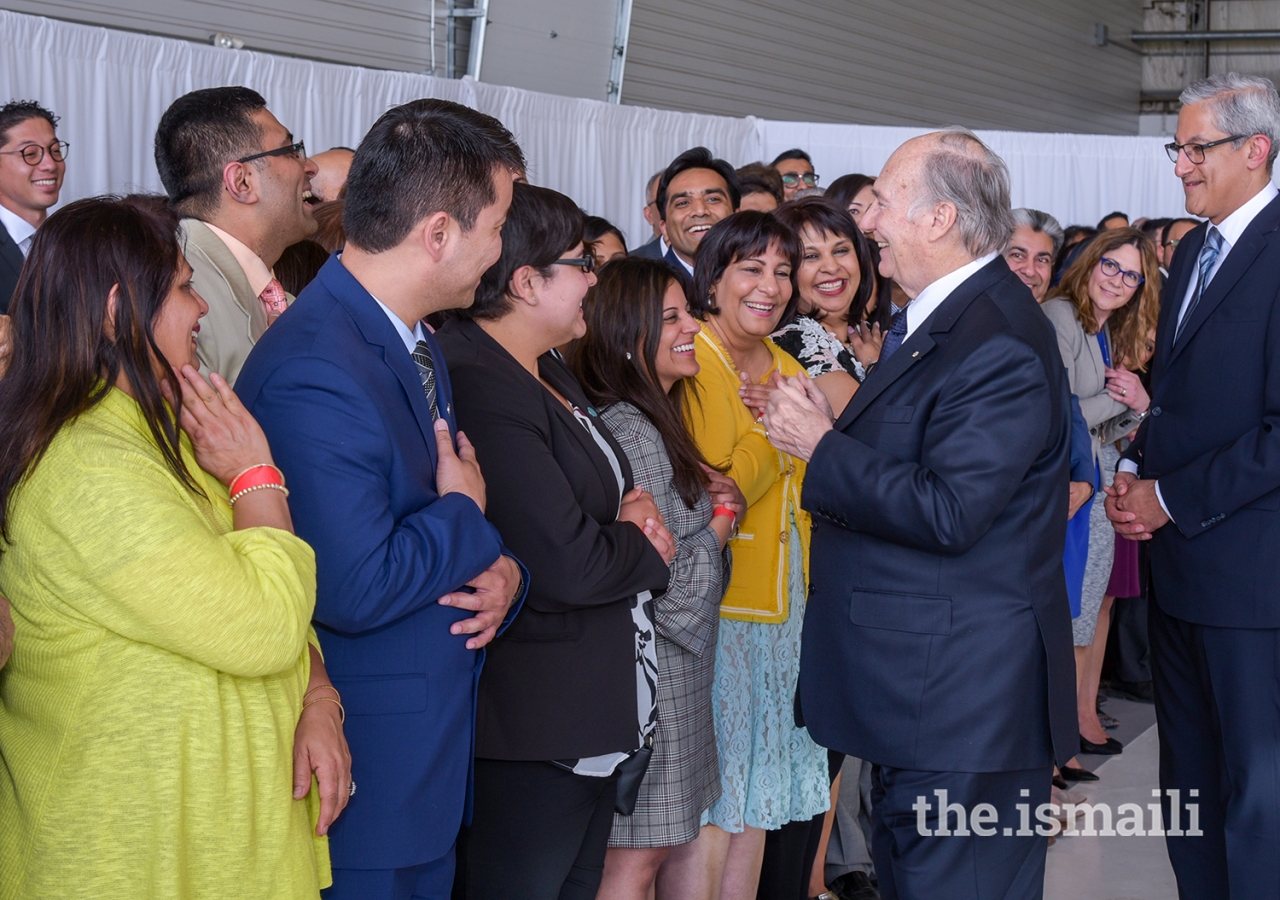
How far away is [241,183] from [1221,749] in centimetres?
256

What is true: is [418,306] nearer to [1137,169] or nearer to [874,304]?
[874,304]

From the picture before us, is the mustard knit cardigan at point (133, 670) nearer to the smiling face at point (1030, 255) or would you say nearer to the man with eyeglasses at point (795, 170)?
the smiling face at point (1030, 255)

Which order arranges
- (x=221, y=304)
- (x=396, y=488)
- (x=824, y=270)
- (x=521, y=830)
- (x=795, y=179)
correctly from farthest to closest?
1. (x=795, y=179)
2. (x=824, y=270)
3. (x=221, y=304)
4. (x=521, y=830)
5. (x=396, y=488)

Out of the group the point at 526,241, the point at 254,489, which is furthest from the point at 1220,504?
the point at 254,489

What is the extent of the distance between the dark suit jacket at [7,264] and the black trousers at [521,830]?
2664mm

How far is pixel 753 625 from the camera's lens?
2.81 meters

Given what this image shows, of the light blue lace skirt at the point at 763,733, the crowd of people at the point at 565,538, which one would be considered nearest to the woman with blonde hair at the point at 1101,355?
the crowd of people at the point at 565,538

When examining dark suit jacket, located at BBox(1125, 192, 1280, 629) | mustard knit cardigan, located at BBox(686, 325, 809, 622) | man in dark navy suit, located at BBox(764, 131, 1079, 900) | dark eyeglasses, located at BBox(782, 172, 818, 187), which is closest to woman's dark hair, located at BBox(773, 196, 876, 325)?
mustard knit cardigan, located at BBox(686, 325, 809, 622)

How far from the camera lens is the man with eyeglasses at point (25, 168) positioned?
4188mm

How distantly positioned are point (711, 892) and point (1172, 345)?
1.67 m

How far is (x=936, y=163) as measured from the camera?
87.0 inches

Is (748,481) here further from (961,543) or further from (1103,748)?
(1103,748)

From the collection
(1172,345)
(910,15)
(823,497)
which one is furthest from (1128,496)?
(910,15)

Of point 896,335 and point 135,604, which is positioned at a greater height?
point 896,335
